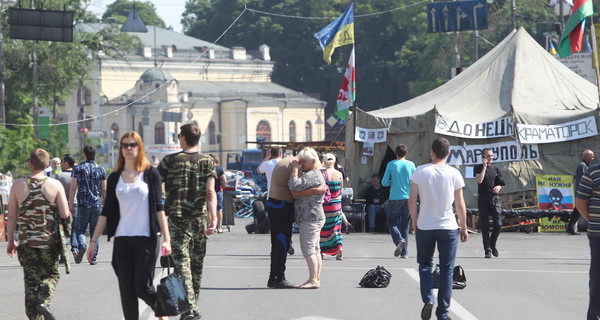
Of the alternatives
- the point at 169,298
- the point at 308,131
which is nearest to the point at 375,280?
the point at 169,298

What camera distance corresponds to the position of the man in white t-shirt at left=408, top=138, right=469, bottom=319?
35.6ft

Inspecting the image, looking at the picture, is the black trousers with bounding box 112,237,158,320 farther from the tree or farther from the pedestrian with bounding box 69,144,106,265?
the tree

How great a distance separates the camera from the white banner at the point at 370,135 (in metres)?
29.1

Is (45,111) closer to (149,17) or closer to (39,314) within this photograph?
(39,314)

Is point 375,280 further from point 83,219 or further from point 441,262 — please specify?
point 83,219

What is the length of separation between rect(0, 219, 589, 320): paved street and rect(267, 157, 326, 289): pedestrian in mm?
240

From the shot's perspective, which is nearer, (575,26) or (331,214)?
(331,214)

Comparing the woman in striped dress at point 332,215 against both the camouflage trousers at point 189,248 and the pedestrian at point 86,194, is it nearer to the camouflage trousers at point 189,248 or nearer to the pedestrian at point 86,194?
the pedestrian at point 86,194

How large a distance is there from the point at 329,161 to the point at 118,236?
7.53 m

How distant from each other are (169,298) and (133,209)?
0.74 m

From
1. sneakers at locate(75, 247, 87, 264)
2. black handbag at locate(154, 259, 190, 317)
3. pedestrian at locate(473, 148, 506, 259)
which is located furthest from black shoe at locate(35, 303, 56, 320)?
pedestrian at locate(473, 148, 506, 259)

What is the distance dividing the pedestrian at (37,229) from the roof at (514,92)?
1807cm

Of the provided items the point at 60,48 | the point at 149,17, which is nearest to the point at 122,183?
the point at 60,48

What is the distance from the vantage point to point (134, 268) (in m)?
9.55
